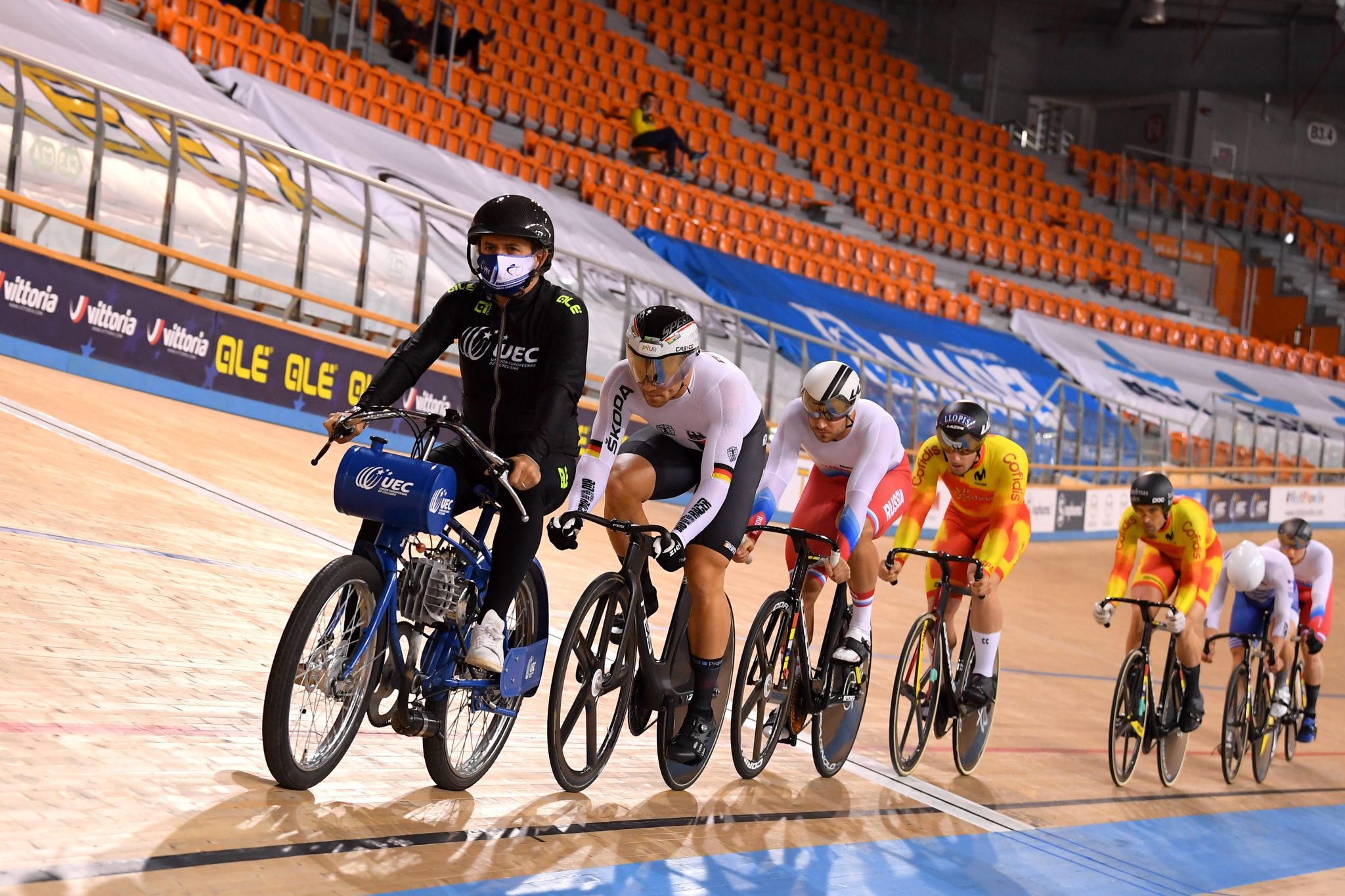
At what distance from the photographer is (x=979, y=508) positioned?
5418 millimetres

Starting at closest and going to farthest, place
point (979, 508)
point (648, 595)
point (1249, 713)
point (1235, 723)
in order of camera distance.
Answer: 1. point (648, 595)
2. point (979, 508)
3. point (1235, 723)
4. point (1249, 713)

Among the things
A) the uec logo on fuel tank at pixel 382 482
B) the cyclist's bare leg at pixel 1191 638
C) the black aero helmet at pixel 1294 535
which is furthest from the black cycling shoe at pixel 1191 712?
the uec logo on fuel tank at pixel 382 482

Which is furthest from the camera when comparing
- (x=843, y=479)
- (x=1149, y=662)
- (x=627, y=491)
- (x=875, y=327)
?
(x=875, y=327)

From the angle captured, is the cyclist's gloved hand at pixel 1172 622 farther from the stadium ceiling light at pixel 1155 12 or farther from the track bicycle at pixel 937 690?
the stadium ceiling light at pixel 1155 12

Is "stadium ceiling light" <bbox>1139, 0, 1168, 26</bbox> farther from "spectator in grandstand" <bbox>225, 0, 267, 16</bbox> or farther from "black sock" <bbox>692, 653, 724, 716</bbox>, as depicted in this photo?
"black sock" <bbox>692, 653, 724, 716</bbox>

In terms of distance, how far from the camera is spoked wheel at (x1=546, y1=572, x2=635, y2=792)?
3.40 m

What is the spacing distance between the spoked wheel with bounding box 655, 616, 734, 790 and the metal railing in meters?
6.06

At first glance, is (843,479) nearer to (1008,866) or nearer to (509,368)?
(1008,866)

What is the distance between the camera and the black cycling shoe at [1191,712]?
6.16 metres

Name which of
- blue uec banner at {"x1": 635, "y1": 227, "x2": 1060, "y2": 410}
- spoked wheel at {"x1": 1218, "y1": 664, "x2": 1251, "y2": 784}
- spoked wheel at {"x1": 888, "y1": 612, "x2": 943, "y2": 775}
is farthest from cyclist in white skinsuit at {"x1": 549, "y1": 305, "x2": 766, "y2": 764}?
blue uec banner at {"x1": 635, "y1": 227, "x2": 1060, "y2": 410}

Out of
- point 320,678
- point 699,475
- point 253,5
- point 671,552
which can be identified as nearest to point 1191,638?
point 699,475

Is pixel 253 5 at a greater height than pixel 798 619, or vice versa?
pixel 253 5

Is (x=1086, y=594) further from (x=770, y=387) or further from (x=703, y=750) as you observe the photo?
(x=703, y=750)

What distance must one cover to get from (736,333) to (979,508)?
6538 mm
